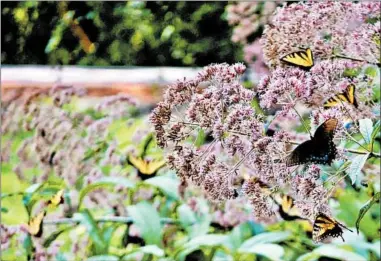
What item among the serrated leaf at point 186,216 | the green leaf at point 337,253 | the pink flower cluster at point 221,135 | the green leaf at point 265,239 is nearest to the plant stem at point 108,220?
the serrated leaf at point 186,216

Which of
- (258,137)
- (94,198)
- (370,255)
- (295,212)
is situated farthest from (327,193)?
(94,198)

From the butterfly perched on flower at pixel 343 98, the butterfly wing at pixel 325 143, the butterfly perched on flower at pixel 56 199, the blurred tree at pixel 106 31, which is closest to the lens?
the butterfly wing at pixel 325 143

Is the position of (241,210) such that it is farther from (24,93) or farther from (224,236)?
(24,93)

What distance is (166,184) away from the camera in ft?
3.80

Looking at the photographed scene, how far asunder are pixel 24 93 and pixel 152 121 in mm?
925

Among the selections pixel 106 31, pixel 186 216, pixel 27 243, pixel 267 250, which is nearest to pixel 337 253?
pixel 267 250

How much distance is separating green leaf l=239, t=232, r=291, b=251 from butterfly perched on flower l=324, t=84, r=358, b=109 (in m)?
0.49

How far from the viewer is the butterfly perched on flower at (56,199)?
1013 millimetres

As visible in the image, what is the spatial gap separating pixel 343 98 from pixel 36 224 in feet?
1.83

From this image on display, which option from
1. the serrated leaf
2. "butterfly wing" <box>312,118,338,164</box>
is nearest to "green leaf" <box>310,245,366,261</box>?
the serrated leaf

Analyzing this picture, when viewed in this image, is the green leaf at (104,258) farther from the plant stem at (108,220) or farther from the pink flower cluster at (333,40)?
the pink flower cluster at (333,40)

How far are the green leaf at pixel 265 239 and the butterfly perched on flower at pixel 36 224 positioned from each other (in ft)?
0.98

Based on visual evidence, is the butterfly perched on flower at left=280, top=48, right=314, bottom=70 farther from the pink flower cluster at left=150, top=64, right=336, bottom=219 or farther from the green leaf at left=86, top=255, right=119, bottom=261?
the green leaf at left=86, top=255, right=119, bottom=261

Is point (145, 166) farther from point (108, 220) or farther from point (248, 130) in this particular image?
point (248, 130)
